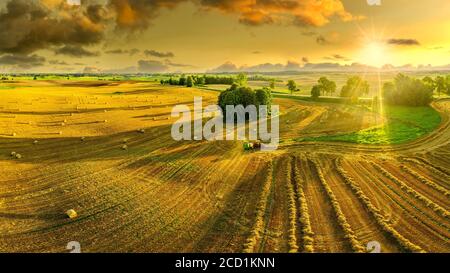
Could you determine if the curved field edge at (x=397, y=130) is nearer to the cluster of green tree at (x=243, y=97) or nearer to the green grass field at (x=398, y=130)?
the green grass field at (x=398, y=130)

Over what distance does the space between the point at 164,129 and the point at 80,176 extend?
866 inches

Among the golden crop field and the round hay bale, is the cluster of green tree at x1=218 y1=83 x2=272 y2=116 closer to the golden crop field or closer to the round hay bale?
the golden crop field

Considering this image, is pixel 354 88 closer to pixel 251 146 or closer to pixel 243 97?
pixel 243 97

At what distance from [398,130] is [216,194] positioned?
35.0 metres

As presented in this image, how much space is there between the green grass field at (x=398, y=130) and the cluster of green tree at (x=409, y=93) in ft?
32.1

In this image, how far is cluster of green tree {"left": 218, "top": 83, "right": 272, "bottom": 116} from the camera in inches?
2323

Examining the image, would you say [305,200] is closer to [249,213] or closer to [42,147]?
[249,213]

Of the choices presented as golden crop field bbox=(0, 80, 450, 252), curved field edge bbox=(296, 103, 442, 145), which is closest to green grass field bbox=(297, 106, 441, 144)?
curved field edge bbox=(296, 103, 442, 145)

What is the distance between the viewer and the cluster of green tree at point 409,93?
251 feet

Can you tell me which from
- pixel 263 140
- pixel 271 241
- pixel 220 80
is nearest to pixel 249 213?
pixel 271 241

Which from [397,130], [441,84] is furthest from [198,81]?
[397,130]

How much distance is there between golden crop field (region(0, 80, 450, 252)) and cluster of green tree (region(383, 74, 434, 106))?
117 feet

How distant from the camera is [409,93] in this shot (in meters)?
77.0

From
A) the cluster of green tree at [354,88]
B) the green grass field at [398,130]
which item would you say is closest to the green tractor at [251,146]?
the green grass field at [398,130]
